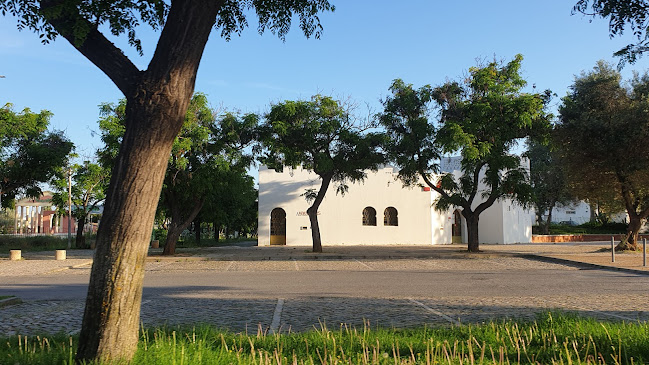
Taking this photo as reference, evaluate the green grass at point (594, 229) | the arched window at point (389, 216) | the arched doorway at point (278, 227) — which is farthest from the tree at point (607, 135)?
the green grass at point (594, 229)

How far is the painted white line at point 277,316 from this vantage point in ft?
23.4

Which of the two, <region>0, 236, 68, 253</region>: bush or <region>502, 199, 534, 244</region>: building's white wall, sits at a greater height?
<region>502, 199, 534, 244</region>: building's white wall

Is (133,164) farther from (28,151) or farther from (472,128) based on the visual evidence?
(28,151)

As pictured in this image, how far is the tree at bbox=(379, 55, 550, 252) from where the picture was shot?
22734mm

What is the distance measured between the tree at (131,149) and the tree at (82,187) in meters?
32.8

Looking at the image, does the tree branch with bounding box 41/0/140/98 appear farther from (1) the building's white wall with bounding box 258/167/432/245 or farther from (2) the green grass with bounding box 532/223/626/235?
(2) the green grass with bounding box 532/223/626/235

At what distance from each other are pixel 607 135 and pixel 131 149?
22.9 m

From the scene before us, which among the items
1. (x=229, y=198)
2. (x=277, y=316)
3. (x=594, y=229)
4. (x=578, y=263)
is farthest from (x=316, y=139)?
(x=594, y=229)

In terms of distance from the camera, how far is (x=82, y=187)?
3572 centimetres

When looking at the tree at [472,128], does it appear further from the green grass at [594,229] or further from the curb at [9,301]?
the green grass at [594,229]

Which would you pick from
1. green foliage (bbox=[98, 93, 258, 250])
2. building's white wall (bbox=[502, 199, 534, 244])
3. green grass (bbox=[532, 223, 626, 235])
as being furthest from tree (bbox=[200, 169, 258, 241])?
green grass (bbox=[532, 223, 626, 235])

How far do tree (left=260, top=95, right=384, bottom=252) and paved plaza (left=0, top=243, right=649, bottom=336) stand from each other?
7.20 m

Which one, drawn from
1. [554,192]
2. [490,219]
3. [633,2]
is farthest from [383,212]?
[633,2]

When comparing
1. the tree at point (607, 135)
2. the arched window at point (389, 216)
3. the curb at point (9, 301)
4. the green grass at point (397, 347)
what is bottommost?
the curb at point (9, 301)
